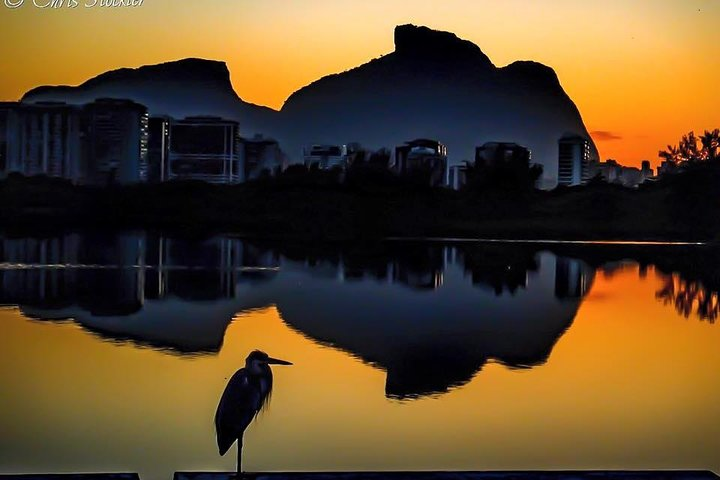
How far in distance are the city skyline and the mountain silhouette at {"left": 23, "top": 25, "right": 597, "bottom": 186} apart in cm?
7

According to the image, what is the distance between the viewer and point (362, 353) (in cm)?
629

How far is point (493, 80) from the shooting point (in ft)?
19.1

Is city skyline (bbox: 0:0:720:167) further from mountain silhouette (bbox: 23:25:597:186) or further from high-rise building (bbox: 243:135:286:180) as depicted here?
high-rise building (bbox: 243:135:286:180)

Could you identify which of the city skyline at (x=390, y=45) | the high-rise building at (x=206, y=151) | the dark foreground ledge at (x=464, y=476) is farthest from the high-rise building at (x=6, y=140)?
the dark foreground ledge at (x=464, y=476)

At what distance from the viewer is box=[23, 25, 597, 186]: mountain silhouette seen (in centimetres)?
557

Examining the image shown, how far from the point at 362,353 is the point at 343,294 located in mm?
595

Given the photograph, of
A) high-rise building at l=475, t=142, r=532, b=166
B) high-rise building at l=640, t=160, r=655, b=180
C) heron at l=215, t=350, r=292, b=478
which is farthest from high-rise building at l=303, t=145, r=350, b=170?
heron at l=215, t=350, r=292, b=478

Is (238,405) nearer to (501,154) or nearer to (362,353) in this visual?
(362,353)

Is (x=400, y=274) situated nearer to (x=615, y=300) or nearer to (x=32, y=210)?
(x=615, y=300)

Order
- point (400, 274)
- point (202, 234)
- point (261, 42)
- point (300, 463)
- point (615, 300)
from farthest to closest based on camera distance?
point (615, 300) → point (400, 274) → point (202, 234) → point (261, 42) → point (300, 463)

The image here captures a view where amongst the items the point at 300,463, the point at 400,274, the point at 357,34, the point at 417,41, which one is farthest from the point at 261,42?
the point at 300,463

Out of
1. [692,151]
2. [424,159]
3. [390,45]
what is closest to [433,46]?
[390,45]

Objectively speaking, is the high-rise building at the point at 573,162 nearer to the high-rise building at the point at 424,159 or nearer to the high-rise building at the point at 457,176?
the high-rise building at the point at 457,176

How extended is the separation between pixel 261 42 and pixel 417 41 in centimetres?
87
